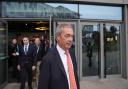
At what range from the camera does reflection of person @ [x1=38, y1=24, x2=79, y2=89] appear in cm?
376

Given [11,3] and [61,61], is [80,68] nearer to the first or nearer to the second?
[11,3]

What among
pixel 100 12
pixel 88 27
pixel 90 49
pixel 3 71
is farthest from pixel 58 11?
pixel 3 71

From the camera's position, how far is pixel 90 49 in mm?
15195

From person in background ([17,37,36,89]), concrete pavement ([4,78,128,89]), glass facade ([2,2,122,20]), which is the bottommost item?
concrete pavement ([4,78,128,89])

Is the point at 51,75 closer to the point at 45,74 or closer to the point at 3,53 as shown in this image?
the point at 45,74

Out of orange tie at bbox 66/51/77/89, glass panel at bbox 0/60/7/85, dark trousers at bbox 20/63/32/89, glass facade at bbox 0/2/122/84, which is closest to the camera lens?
orange tie at bbox 66/51/77/89

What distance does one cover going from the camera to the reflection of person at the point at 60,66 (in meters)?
3.76

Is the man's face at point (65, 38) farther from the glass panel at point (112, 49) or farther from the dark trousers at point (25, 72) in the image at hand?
the glass panel at point (112, 49)

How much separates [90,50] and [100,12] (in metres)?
1.83

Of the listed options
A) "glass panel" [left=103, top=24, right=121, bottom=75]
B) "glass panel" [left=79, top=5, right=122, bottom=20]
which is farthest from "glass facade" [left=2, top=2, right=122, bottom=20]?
"glass panel" [left=103, top=24, right=121, bottom=75]

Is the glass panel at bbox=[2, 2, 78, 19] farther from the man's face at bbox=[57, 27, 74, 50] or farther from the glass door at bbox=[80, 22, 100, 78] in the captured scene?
the man's face at bbox=[57, 27, 74, 50]

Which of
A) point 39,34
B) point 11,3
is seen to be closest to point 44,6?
point 11,3

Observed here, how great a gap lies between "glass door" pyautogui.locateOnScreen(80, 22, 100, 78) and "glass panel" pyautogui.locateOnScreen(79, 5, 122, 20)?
16.1 inches

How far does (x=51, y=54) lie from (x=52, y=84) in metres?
0.34
